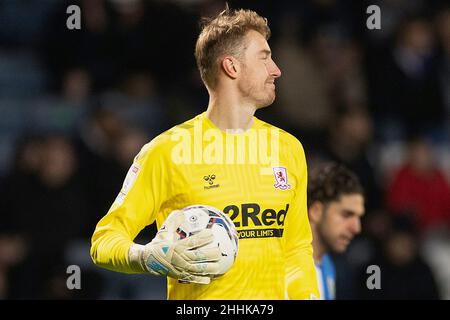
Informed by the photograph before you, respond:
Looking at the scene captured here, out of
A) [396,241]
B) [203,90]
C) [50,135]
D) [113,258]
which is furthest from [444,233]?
[113,258]

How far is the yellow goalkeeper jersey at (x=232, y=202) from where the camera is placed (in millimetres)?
4109

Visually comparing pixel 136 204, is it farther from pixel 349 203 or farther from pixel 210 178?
pixel 349 203

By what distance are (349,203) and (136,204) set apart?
7.32ft

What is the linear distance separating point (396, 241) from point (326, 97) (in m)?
1.65

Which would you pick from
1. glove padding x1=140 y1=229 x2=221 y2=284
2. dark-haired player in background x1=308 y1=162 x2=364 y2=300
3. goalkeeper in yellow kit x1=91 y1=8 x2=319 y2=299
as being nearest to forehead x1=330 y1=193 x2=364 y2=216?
dark-haired player in background x1=308 y1=162 x2=364 y2=300

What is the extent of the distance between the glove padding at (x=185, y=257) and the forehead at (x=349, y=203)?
Result: 229 cm

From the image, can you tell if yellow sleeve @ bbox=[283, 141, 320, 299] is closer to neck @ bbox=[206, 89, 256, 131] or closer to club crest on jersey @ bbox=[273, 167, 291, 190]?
club crest on jersey @ bbox=[273, 167, 291, 190]

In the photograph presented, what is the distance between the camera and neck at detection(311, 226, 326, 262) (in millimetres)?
5934

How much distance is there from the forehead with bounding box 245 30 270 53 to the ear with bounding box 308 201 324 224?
1855 millimetres

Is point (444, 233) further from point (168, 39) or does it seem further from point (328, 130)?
point (168, 39)

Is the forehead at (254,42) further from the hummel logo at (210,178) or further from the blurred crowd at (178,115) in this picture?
the blurred crowd at (178,115)

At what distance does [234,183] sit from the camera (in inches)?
166

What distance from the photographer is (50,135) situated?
809 centimetres

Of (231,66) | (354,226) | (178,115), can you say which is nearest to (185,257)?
(231,66)
